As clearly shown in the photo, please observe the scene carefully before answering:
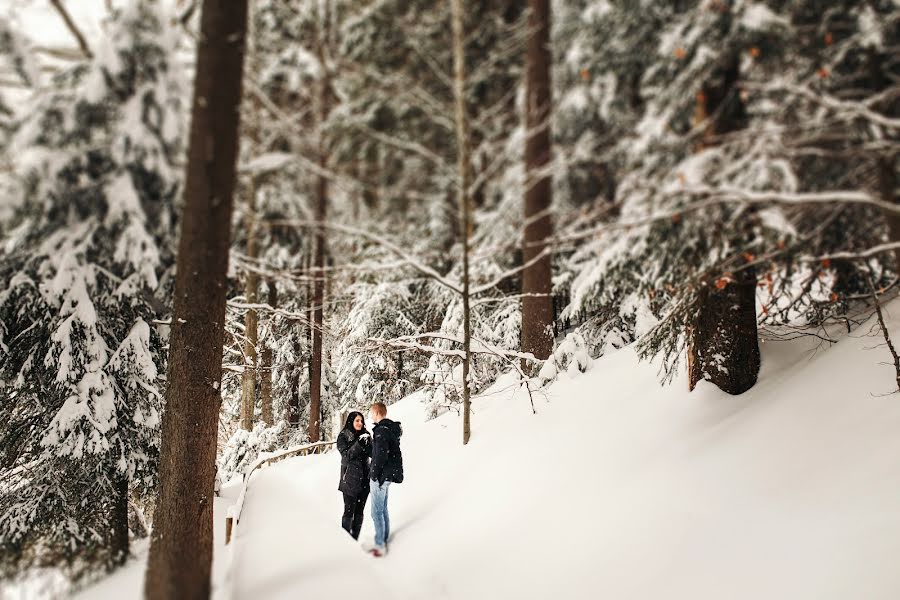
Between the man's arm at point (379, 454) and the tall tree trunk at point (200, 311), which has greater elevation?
the tall tree trunk at point (200, 311)

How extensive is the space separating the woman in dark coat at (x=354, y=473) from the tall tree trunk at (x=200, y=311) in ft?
10.1

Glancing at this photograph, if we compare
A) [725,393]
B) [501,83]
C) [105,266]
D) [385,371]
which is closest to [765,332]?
[725,393]

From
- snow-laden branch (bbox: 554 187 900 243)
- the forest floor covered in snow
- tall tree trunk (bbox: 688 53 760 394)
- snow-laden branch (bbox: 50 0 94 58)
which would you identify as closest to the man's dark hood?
the forest floor covered in snow

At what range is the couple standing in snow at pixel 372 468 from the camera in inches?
255

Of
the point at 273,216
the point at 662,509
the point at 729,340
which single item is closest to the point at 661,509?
the point at 662,509

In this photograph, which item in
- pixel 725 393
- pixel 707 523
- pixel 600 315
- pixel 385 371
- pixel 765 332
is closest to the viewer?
pixel 707 523

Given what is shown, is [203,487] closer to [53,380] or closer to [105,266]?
[105,266]

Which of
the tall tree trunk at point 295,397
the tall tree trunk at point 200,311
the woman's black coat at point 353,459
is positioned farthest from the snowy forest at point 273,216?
the tall tree trunk at point 295,397

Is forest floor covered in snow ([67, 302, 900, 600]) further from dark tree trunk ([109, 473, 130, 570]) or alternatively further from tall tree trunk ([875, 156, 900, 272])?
tall tree trunk ([875, 156, 900, 272])

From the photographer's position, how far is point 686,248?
13.9 feet

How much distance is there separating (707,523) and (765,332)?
2.99 metres

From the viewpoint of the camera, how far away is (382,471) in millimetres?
6516

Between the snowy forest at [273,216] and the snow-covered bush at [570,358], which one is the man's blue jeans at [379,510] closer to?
the snowy forest at [273,216]

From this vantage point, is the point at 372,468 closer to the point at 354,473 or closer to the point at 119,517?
the point at 354,473
